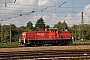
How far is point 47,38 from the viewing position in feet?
138

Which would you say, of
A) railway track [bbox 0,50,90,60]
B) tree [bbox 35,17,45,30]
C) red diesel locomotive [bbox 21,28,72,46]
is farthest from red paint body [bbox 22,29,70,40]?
tree [bbox 35,17,45,30]

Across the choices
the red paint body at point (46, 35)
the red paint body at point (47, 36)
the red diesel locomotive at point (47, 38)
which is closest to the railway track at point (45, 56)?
the red diesel locomotive at point (47, 38)

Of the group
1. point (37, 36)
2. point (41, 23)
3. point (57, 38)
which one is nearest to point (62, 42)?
point (57, 38)

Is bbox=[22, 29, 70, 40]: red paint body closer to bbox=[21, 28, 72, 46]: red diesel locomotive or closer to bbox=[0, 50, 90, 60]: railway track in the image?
bbox=[21, 28, 72, 46]: red diesel locomotive

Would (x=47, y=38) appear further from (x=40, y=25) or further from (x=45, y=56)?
(x=40, y=25)

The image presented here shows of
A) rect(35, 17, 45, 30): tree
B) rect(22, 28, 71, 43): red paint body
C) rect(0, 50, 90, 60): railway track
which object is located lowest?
rect(0, 50, 90, 60): railway track

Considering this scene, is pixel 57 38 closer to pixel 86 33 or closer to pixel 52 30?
pixel 52 30

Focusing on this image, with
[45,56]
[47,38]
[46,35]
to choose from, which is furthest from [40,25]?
[45,56]

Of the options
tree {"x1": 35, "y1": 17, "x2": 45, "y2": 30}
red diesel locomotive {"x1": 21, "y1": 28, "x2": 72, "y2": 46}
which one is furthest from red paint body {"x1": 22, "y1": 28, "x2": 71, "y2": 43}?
tree {"x1": 35, "y1": 17, "x2": 45, "y2": 30}

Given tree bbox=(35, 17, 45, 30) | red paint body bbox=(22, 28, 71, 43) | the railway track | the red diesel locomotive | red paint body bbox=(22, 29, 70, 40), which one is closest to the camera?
the railway track

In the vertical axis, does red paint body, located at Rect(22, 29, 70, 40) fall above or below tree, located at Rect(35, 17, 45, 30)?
below

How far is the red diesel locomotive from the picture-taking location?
4125 cm

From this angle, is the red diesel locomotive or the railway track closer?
the railway track

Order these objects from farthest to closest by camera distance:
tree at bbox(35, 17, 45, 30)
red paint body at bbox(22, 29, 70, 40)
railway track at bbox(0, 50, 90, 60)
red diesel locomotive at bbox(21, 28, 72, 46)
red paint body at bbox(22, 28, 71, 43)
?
tree at bbox(35, 17, 45, 30), red paint body at bbox(22, 29, 70, 40), red paint body at bbox(22, 28, 71, 43), red diesel locomotive at bbox(21, 28, 72, 46), railway track at bbox(0, 50, 90, 60)
